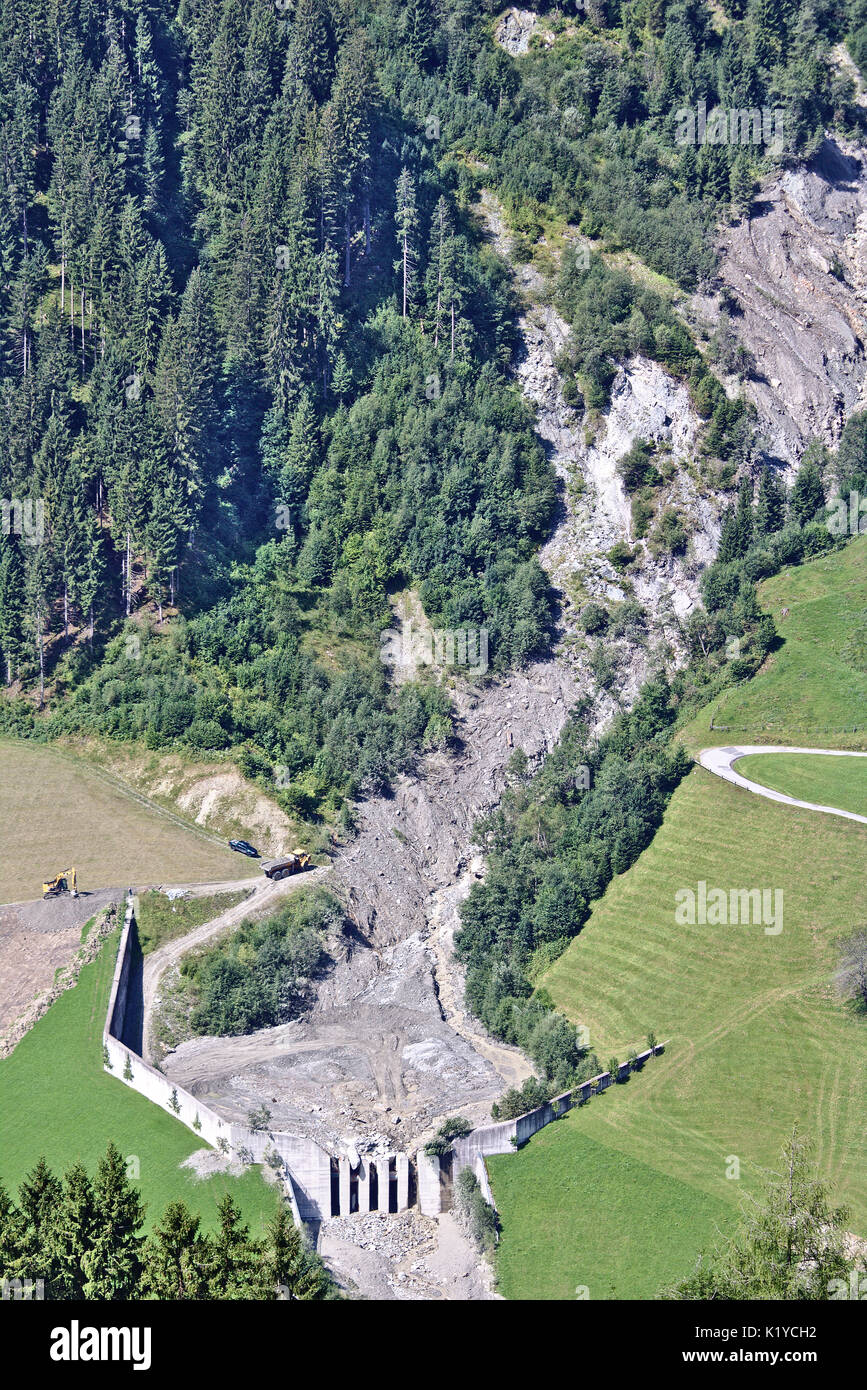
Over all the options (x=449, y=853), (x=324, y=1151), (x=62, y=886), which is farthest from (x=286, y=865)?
(x=324, y=1151)

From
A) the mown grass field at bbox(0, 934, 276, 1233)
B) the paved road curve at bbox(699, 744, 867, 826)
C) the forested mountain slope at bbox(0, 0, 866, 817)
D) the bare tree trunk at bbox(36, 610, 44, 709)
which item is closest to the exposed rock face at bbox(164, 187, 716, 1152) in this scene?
the forested mountain slope at bbox(0, 0, 866, 817)

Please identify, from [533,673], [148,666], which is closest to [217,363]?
[148,666]

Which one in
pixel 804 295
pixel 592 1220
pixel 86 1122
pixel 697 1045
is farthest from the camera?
pixel 804 295

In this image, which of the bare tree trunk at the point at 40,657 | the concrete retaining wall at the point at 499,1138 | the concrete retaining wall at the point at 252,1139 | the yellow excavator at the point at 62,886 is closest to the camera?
the concrete retaining wall at the point at 252,1139

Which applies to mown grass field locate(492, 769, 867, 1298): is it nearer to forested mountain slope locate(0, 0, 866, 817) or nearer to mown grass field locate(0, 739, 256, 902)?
forested mountain slope locate(0, 0, 866, 817)

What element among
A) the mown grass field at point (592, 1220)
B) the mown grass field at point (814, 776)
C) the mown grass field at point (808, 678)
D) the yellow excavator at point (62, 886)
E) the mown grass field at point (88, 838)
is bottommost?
the mown grass field at point (592, 1220)

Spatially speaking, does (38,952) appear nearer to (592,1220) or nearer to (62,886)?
(62,886)

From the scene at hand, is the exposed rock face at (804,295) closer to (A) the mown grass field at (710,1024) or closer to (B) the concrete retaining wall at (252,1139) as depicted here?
(A) the mown grass field at (710,1024)

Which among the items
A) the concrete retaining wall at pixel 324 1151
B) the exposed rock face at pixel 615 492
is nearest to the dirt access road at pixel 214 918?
the concrete retaining wall at pixel 324 1151
